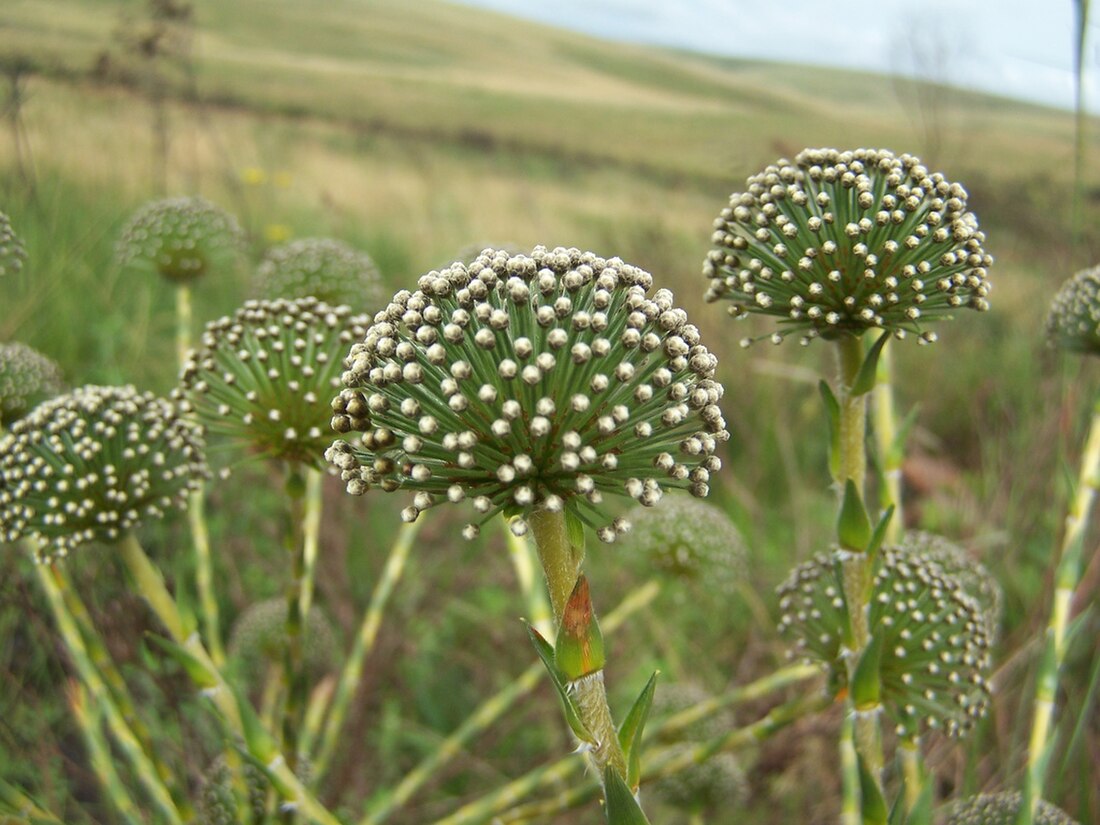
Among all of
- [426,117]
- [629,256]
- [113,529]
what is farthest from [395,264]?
[426,117]

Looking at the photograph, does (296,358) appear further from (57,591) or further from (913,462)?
(913,462)

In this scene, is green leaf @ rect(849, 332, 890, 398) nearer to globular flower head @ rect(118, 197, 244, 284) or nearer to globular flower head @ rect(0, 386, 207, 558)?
globular flower head @ rect(0, 386, 207, 558)

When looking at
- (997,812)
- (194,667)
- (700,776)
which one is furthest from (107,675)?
(997,812)

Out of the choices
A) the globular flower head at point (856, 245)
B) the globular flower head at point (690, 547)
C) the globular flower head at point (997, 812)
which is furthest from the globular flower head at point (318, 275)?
the globular flower head at point (997, 812)

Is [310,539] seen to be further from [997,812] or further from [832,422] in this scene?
[997,812]

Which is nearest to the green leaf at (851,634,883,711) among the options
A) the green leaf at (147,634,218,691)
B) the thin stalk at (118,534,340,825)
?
the thin stalk at (118,534,340,825)

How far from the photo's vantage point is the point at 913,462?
7375mm

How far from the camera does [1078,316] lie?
2.57 metres

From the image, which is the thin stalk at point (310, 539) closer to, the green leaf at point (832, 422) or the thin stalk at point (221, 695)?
the thin stalk at point (221, 695)

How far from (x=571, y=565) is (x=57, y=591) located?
1811mm

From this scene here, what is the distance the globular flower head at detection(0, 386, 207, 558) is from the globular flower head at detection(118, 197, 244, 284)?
52.0 inches

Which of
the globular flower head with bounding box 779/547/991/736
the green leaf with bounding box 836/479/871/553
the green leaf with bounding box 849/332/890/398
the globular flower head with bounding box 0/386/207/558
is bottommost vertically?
the globular flower head with bounding box 779/547/991/736

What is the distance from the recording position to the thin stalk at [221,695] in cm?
202

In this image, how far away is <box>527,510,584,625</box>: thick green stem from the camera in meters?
1.56
